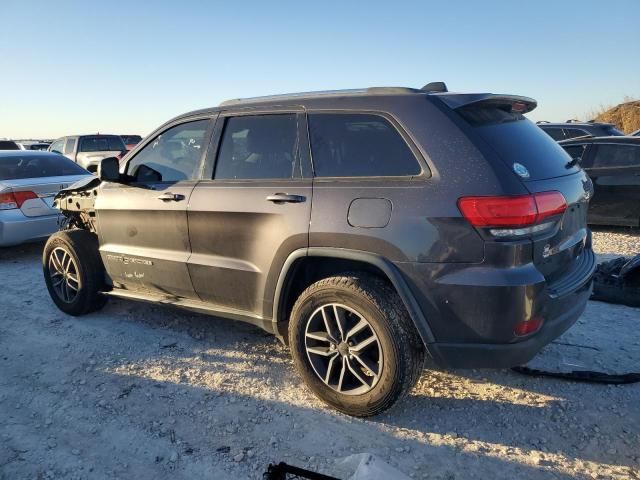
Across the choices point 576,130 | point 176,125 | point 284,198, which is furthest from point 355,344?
point 576,130

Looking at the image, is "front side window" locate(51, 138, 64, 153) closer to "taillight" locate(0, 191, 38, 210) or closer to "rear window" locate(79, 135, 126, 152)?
"rear window" locate(79, 135, 126, 152)

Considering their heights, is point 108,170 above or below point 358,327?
above

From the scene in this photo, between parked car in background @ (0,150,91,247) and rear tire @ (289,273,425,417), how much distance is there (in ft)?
16.7

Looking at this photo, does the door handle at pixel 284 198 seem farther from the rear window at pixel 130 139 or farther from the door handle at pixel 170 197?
the rear window at pixel 130 139

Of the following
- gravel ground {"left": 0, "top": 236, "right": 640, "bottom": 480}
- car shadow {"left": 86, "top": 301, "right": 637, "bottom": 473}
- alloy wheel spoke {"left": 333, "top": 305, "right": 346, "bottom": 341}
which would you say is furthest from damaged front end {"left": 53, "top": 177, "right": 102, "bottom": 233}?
alloy wheel spoke {"left": 333, "top": 305, "right": 346, "bottom": 341}

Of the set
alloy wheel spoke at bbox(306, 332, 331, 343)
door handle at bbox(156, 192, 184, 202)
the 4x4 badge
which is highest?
the 4x4 badge

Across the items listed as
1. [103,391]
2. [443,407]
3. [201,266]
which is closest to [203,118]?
[201,266]

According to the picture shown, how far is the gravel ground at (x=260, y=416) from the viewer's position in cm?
259

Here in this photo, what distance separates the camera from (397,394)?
2785mm

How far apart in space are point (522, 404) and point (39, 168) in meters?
7.10

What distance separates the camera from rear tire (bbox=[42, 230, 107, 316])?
4430mm

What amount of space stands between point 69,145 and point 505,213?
1579 centimetres

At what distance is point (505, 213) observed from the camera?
2.43 meters

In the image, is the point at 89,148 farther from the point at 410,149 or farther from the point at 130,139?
the point at 410,149
